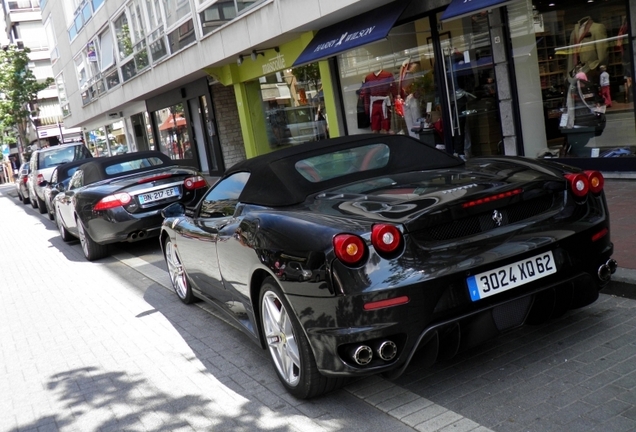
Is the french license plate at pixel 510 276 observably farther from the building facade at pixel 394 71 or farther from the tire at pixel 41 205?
the tire at pixel 41 205

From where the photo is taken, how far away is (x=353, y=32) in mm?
11906

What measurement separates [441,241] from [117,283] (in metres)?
5.53

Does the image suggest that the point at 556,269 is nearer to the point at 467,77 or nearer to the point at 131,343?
the point at 131,343

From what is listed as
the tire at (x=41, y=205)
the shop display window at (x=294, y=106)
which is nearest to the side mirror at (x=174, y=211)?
the shop display window at (x=294, y=106)

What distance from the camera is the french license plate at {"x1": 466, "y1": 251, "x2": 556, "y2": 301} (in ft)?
11.0

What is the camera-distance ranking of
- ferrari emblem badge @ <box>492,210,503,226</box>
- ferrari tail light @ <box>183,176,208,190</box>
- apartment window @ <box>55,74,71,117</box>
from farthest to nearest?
apartment window @ <box>55,74,71,117</box>, ferrari tail light @ <box>183,176,208,190</box>, ferrari emblem badge @ <box>492,210,503,226</box>

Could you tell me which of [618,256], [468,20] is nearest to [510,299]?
[618,256]

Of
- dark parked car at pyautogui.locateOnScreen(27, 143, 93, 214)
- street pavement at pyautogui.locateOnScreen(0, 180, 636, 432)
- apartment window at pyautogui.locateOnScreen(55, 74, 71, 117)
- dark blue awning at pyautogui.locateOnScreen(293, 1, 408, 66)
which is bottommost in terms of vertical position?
street pavement at pyautogui.locateOnScreen(0, 180, 636, 432)

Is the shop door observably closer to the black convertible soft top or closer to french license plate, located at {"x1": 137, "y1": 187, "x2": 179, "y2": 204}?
french license plate, located at {"x1": 137, "y1": 187, "x2": 179, "y2": 204}

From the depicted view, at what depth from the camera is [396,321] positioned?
10.5ft

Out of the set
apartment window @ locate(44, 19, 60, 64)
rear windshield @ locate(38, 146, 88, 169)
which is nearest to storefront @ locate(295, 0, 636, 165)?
rear windshield @ locate(38, 146, 88, 169)

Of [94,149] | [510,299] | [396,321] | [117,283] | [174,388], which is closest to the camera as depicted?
[396,321]

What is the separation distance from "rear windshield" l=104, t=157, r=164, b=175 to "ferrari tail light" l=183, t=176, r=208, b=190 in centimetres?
158

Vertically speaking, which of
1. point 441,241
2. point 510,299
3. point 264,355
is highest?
point 441,241
